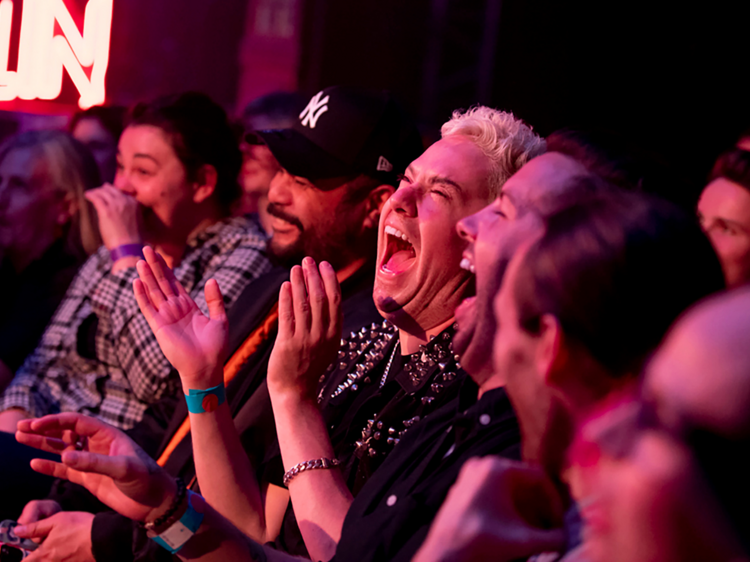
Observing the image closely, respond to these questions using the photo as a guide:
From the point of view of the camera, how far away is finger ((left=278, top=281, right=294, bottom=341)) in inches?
55.6

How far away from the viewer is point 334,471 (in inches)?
51.9

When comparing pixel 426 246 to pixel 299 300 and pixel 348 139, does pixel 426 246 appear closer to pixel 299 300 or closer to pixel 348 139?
pixel 299 300

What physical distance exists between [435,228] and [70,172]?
7.19 ft

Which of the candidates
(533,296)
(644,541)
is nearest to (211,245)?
(533,296)

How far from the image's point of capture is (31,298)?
285 cm

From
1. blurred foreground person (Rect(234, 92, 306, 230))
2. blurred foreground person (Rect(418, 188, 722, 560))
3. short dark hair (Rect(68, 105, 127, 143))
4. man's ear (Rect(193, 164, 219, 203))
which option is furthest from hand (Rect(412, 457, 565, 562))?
short dark hair (Rect(68, 105, 127, 143))

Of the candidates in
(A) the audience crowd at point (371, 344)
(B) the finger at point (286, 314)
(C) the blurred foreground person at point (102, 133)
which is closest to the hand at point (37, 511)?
(A) the audience crowd at point (371, 344)

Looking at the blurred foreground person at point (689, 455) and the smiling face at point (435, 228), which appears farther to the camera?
the smiling face at point (435, 228)

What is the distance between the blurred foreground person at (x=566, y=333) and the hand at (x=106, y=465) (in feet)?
2.13

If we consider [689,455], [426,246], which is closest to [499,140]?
[426,246]

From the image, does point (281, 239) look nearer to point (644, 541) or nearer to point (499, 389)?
point (499, 389)

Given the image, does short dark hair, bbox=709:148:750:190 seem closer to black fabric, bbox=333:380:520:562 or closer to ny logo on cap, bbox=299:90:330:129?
black fabric, bbox=333:380:520:562

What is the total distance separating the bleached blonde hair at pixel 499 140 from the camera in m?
1.47

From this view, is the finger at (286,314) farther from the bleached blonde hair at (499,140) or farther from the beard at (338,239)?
the beard at (338,239)
